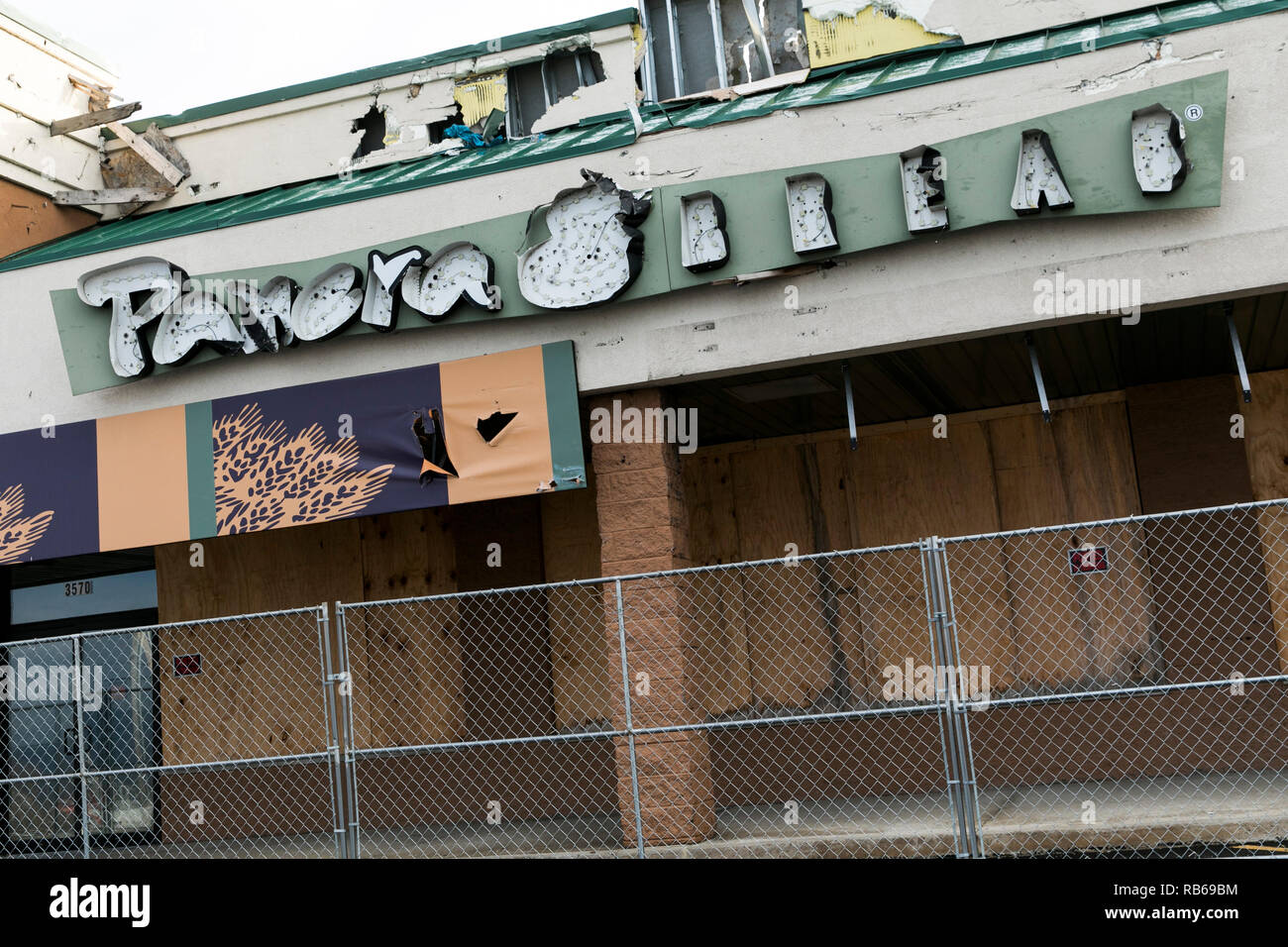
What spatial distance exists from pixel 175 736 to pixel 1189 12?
12631 millimetres

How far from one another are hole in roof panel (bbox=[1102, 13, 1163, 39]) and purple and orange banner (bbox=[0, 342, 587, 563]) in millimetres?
5315

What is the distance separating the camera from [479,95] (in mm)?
13672

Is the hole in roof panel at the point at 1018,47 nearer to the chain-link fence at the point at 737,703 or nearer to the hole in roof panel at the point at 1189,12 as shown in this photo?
the hole in roof panel at the point at 1189,12

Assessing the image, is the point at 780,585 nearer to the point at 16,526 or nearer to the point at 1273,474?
the point at 1273,474

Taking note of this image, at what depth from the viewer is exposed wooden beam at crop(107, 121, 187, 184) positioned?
45.3 feet

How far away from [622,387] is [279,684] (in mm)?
5976

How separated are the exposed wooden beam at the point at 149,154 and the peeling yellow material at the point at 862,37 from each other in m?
7.34

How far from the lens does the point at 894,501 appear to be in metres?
13.2

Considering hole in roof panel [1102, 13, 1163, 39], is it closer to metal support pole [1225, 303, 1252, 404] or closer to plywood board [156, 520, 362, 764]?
metal support pole [1225, 303, 1252, 404]

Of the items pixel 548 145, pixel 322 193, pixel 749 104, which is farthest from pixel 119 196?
pixel 749 104

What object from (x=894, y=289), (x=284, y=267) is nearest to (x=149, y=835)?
(x=284, y=267)

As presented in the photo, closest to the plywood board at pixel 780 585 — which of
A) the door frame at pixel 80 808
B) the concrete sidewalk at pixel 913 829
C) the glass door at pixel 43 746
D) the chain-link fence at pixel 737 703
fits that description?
the chain-link fence at pixel 737 703

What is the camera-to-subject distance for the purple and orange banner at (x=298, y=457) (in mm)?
10523
